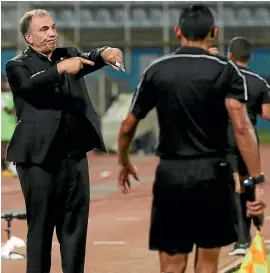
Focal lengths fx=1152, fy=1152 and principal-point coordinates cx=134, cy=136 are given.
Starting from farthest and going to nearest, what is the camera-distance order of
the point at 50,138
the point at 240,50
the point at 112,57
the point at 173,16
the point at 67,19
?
the point at 67,19 → the point at 173,16 → the point at 240,50 → the point at 50,138 → the point at 112,57

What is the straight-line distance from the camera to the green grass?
120 feet

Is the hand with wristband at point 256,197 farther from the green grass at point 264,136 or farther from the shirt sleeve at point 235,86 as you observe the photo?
the green grass at point 264,136

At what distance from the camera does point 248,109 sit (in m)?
9.56

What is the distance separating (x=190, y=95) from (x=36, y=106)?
158 cm

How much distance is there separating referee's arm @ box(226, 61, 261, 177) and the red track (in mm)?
3578

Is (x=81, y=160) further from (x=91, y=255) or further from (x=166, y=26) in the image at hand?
(x=166, y=26)

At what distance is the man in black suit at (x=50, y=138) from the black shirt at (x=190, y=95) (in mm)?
1195

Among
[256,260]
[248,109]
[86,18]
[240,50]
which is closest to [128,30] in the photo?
[86,18]

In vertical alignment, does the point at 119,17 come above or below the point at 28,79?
below

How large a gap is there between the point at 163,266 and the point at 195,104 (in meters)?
0.88

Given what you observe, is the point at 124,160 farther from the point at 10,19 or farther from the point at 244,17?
the point at 244,17

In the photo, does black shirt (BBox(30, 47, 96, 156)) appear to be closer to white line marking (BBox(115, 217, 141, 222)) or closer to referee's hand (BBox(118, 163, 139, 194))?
referee's hand (BBox(118, 163, 139, 194))

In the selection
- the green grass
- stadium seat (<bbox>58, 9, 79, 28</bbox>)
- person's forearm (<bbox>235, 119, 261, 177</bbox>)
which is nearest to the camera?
person's forearm (<bbox>235, 119, 261, 177</bbox>)

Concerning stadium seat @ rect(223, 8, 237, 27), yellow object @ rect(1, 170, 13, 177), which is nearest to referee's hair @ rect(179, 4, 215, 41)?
yellow object @ rect(1, 170, 13, 177)
